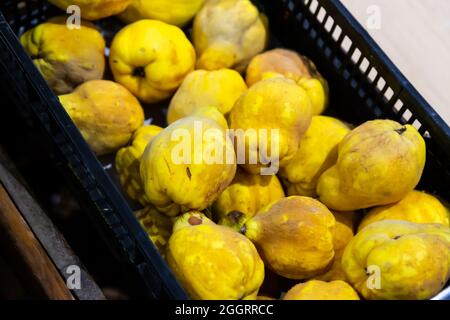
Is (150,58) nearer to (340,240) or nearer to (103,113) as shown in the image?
(103,113)

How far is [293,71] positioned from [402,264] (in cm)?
41

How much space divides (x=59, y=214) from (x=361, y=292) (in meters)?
0.53

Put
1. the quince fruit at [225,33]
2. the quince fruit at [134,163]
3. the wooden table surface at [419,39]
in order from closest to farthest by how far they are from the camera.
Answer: the quince fruit at [134,163], the quince fruit at [225,33], the wooden table surface at [419,39]

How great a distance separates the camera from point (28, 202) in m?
0.84

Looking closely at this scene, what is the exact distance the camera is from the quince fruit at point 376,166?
0.72m

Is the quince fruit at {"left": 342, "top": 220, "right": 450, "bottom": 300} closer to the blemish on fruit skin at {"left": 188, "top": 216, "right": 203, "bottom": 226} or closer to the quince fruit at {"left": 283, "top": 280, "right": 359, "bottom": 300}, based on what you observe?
the quince fruit at {"left": 283, "top": 280, "right": 359, "bottom": 300}

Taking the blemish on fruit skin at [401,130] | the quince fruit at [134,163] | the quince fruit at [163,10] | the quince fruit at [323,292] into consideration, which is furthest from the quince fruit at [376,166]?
the quince fruit at [163,10]

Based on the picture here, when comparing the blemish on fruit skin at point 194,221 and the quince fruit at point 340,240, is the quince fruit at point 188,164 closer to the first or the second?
the blemish on fruit skin at point 194,221

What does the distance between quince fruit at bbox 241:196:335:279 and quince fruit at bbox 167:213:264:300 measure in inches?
1.9

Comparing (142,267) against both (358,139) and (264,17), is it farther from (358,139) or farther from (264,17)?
(264,17)

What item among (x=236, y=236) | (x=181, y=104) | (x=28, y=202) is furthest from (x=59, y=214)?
(x=236, y=236)

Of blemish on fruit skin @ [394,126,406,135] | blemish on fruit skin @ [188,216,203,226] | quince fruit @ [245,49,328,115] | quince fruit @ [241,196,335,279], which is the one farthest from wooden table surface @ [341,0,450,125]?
blemish on fruit skin @ [188,216,203,226]

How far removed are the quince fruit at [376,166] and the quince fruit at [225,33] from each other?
0.92 ft

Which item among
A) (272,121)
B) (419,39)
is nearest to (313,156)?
(272,121)
